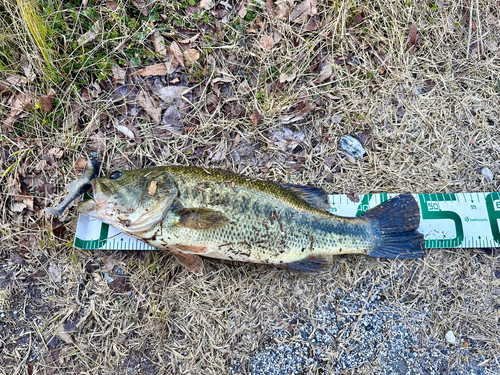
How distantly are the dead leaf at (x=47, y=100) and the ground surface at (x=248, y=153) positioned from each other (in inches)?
0.6

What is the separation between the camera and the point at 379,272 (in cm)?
337

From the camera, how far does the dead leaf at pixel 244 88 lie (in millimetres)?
3572

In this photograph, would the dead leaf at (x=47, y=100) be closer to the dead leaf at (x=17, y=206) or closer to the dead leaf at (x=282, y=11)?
the dead leaf at (x=17, y=206)

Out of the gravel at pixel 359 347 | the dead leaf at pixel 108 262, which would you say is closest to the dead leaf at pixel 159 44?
the dead leaf at pixel 108 262

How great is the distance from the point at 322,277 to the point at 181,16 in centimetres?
335

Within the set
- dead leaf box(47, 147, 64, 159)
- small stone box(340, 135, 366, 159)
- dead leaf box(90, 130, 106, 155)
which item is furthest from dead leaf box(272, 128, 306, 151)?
dead leaf box(47, 147, 64, 159)

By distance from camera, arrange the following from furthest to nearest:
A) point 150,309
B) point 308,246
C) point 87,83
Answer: point 87,83 → point 150,309 → point 308,246

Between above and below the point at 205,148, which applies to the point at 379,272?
below

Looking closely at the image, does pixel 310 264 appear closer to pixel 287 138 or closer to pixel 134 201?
pixel 287 138

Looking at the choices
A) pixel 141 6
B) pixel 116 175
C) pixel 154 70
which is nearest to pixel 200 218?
pixel 116 175

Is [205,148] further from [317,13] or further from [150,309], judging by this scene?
[317,13]

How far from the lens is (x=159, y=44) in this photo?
3.50m

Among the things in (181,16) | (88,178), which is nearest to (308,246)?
(88,178)

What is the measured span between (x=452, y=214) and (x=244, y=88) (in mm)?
2779
